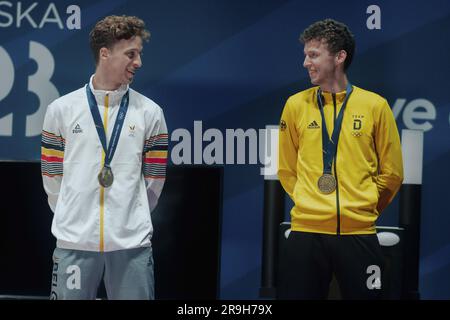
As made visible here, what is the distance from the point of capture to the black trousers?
357 centimetres

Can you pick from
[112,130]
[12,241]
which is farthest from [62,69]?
[112,130]

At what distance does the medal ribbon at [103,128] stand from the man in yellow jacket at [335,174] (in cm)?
82

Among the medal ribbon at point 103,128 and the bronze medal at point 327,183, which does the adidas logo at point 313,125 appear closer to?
the bronze medal at point 327,183

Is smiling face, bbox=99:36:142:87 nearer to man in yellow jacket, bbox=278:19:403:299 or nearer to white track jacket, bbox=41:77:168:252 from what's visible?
white track jacket, bbox=41:77:168:252

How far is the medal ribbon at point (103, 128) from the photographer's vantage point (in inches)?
136

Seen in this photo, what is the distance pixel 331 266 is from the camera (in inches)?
142

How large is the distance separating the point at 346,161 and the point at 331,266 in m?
0.49

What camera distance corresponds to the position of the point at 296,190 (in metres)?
3.70

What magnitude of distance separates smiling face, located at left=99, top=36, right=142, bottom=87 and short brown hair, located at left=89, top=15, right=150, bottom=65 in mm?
23

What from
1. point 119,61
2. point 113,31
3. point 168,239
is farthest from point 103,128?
point 168,239

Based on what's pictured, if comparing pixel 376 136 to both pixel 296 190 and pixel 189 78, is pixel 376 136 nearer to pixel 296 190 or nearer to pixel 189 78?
pixel 296 190

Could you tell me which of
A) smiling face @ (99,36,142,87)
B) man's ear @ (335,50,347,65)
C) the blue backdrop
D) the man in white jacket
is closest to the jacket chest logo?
man's ear @ (335,50,347,65)

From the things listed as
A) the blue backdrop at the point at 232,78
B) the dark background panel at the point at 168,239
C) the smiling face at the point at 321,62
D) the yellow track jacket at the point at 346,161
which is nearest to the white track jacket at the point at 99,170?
the yellow track jacket at the point at 346,161

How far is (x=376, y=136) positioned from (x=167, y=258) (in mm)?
1611
